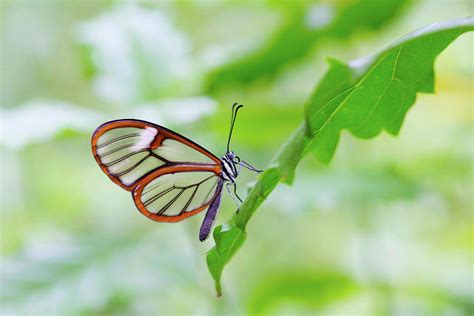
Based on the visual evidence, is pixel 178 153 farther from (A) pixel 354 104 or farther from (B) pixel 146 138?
(A) pixel 354 104

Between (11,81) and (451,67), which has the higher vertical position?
(11,81)

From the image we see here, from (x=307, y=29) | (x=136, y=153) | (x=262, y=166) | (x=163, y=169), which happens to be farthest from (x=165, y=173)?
(x=307, y=29)

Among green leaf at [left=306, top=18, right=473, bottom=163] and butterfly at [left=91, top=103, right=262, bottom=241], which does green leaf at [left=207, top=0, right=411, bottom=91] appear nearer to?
butterfly at [left=91, top=103, right=262, bottom=241]

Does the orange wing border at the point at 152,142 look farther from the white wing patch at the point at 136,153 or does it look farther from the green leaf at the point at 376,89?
the green leaf at the point at 376,89

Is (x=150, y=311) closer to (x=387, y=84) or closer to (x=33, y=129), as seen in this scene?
(x=33, y=129)

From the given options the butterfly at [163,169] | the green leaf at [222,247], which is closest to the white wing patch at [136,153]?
the butterfly at [163,169]

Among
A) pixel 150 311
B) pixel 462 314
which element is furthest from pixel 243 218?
pixel 150 311
